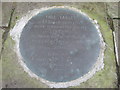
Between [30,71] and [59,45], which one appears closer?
[30,71]

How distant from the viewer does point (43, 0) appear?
16.9 feet

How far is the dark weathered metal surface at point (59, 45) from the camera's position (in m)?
4.21

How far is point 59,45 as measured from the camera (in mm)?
4410

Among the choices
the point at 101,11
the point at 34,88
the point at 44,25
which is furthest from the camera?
the point at 101,11

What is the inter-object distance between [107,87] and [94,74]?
26cm

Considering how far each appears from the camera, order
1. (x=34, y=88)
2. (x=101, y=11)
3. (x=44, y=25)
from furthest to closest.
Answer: (x=101, y=11)
(x=44, y=25)
(x=34, y=88)

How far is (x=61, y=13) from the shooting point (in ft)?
15.6

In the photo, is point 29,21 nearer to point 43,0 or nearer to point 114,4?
point 43,0

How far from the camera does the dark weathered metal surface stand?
4.21 m

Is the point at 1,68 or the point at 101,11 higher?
the point at 101,11

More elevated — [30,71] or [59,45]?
[59,45]

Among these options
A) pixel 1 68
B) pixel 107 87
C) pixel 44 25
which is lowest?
pixel 107 87

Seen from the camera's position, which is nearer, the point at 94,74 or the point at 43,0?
the point at 94,74

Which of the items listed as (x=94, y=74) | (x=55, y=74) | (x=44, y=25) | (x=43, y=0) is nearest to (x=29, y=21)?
(x=44, y=25)
